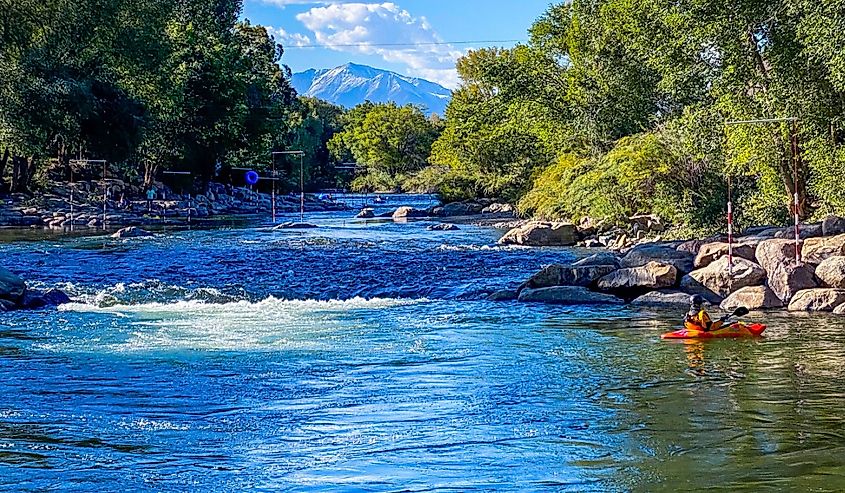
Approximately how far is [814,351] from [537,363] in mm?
4112

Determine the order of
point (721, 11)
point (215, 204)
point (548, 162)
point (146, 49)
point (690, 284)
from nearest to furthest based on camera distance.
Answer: point (690, 284), point (721, 11), point (146, 49), point (548, 162), point (215, 204)

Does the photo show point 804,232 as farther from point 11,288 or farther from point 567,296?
point 11,288

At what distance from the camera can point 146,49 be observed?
4622 cm

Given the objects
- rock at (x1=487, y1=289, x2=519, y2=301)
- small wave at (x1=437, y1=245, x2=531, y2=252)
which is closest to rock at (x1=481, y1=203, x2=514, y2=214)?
small wave at (x1=437, y1=245, x2=531, y2=252)

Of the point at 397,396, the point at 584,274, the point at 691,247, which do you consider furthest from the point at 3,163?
the point at 397,396

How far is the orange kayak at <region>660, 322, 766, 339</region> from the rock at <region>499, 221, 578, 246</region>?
17.1 m

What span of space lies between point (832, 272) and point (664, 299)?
10.4 ft

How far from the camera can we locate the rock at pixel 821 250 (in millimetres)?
19516

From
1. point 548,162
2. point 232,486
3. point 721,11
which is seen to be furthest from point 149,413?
point 548,162

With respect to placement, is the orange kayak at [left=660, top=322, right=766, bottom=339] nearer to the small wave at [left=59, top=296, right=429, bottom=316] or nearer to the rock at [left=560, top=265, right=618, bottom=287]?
the rock at [left=560, top=265, right=618, bottom=287]

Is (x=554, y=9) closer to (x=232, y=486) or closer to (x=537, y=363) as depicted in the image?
(x=537, y=363)

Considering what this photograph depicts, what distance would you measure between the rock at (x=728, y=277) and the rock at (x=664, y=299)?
65 centimetres

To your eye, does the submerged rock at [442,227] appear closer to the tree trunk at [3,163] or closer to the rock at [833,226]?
the tree trunk at [3,163]

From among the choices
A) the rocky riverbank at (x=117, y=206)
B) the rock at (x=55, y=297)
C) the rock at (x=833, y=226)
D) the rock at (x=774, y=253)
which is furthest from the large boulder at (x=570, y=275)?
the rocky riverbank at (x=117, y=206)
